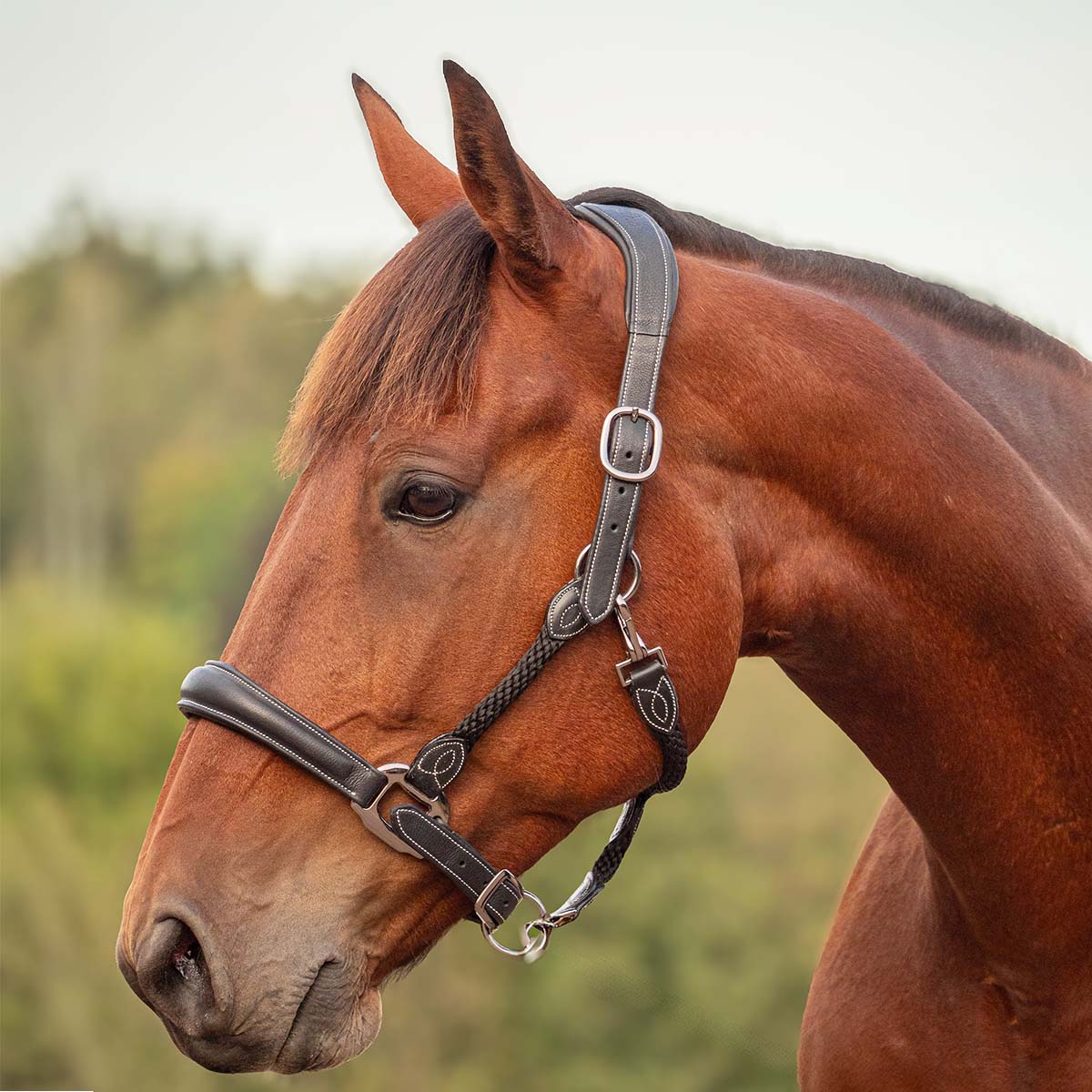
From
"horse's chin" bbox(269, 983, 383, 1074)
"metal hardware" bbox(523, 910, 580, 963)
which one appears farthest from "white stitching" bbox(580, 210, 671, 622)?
"horse's chin" bbox(269, 983, 383, 1074)

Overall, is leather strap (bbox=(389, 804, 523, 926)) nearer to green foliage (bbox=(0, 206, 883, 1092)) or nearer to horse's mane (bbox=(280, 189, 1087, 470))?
horse's mane (bbox=(280, 189, 1087, 470))

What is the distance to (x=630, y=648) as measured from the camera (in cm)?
288

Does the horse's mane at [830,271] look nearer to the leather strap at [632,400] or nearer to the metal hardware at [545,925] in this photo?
the leather strap at [632,400]

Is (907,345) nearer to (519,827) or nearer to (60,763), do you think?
(519,827)

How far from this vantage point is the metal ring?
2.85 meters

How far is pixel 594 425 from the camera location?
9.59 feet

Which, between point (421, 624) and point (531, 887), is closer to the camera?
point (421, 624)

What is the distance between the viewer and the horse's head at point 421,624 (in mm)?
2707

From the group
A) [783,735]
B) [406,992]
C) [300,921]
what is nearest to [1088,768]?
[300,921]

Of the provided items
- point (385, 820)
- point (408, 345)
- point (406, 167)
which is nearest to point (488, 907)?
point (385, 820)

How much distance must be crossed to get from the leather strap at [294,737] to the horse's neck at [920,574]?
98 cm

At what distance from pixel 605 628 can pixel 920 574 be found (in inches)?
30.8

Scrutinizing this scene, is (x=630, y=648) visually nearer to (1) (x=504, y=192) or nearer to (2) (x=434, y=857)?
(2) (x=434, y=857)

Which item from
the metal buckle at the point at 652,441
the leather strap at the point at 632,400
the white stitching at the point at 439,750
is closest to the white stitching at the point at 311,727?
the white stitching at the point at 439,750
